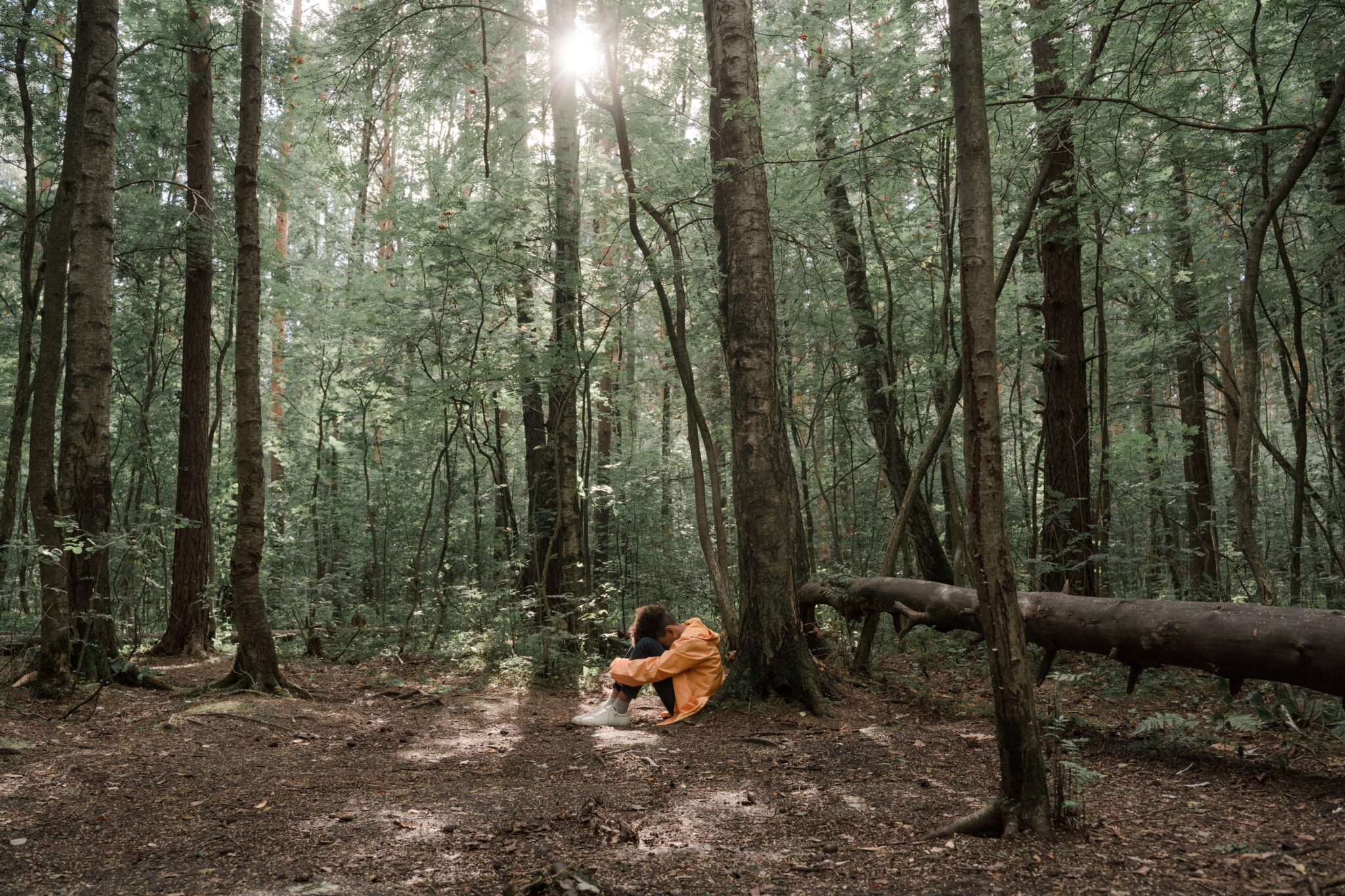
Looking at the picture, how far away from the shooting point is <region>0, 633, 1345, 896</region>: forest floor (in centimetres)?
292

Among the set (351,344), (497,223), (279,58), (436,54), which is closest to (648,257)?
(497,223)

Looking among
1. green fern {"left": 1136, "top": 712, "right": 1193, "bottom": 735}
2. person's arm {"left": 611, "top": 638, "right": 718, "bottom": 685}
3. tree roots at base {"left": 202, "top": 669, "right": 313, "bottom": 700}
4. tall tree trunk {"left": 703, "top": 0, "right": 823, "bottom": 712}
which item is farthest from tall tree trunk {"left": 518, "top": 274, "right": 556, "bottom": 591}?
green fern {"left": 1136, "top": 712, "right": 1193, "bottom": 735}

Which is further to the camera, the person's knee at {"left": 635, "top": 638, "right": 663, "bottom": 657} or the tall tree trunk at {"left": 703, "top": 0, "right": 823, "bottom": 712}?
the person's knee at {"left": 635, "top": 638, "right": 663, "bottom": 657}

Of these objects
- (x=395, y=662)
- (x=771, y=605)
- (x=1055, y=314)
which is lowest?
(x=395, y=662)

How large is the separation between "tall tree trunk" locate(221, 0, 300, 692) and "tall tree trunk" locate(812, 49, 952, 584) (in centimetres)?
671

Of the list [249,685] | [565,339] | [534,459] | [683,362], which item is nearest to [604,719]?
[249,685]

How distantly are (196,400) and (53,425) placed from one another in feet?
14.7

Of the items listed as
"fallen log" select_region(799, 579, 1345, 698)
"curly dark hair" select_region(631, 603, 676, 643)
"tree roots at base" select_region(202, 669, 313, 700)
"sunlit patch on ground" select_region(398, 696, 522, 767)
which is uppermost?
"fallen log" select_region(799, 579, 1345, 698)

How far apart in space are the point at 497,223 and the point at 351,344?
7.12 metres

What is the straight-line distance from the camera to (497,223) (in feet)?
33.3

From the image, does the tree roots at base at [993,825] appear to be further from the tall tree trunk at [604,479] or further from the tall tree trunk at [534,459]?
the tall tree trunk at [604,479]

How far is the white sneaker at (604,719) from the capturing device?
6.73m

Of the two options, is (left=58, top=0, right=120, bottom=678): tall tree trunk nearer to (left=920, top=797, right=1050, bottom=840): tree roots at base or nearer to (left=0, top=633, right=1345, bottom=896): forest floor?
(left=0, top=633, right=1345, bottom=896): forest floor

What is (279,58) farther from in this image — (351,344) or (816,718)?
(816,718)
